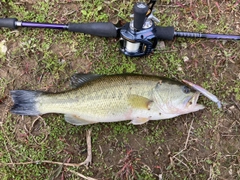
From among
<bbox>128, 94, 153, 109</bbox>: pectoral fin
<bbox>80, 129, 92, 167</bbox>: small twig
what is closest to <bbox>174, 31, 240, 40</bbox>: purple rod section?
<bbox>128, 94, 153, 109</bbox>: pectoral fin

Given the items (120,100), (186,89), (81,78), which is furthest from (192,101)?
(81,78)

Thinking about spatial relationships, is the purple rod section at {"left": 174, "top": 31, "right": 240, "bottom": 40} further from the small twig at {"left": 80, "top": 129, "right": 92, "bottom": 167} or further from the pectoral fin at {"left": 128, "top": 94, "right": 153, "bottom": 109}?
the small twig at {"left": 80, "top": 129, "right": 92, "bottom": 167}

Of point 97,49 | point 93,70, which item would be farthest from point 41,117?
point 97,49

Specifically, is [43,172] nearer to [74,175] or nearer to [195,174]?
[74,175]

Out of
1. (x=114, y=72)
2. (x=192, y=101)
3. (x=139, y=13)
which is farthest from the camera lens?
(x=114, y=72)

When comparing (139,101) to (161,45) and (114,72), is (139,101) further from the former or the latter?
(161,45)

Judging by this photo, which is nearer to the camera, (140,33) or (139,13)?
(139,13)

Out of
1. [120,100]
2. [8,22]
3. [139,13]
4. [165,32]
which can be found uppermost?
[139,13]
